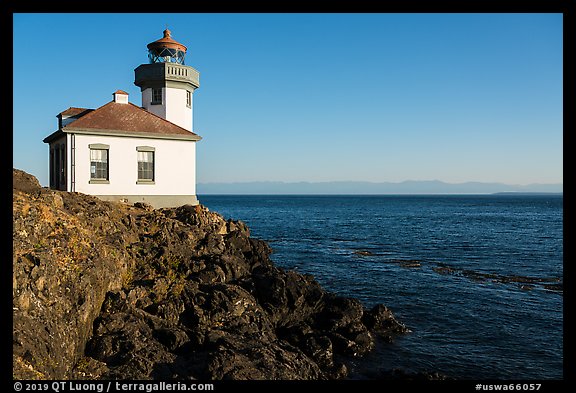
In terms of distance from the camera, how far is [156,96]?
2797cm

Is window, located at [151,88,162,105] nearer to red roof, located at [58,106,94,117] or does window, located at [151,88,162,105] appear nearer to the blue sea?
red roof, located at [58,106,94,117]

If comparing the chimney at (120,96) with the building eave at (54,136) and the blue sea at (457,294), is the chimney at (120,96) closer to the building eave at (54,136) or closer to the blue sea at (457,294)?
the building eave at (54,136)

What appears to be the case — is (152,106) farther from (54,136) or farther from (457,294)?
(457,294)

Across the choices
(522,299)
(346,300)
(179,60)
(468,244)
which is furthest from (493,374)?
(468,244)

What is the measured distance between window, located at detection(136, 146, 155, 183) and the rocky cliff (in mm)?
2498

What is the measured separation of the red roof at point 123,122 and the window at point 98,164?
4.42ft

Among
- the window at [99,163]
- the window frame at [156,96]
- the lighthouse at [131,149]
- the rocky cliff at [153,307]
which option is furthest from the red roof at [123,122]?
the rocky cliff at [153,307]

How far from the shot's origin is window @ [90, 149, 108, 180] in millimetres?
22453

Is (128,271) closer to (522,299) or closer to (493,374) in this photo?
(493,374)

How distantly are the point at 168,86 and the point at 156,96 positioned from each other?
1.17 meters

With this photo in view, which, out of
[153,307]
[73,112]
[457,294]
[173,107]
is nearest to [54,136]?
[73,112]

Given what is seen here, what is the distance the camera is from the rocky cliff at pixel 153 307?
1061 centimetres

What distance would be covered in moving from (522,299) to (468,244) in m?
22.7
